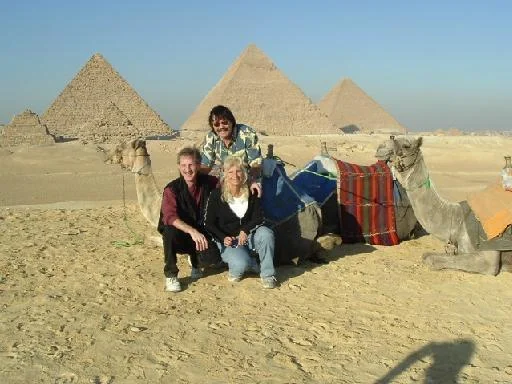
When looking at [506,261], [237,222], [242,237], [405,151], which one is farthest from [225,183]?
[506,261]

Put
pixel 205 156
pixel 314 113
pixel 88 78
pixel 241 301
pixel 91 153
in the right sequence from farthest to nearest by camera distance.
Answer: pixel 314 113, pixel 88 78, pixel 91 153, pixel 205 156, pixel 241 301

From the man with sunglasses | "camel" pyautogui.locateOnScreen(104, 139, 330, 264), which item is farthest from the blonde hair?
"camel" pyautogui.locateOnScreen(104, 139, 330, 264)

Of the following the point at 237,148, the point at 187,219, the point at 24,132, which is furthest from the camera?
the point at 24,132

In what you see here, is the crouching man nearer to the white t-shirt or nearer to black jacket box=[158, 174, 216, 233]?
black jacket box=[158, 174, 216, 233]

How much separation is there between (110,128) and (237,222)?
165ft

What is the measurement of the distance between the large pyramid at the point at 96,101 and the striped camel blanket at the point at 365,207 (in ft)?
209

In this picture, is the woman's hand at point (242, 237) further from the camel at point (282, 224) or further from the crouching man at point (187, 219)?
the camel at point (282, 224)

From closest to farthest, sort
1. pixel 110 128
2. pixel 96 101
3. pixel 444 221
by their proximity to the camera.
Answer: pixel 444 221 → pixel 110 128 → pixel 96 101

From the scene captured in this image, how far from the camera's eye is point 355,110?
392ft

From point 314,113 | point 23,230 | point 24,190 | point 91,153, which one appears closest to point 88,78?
point 314,113

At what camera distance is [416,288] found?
466 centimetres

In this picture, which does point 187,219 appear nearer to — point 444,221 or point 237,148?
point 237,148

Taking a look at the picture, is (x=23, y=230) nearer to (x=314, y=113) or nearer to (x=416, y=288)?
(x=416, y=288)

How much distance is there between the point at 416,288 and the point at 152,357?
7.33 ft
